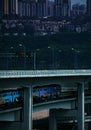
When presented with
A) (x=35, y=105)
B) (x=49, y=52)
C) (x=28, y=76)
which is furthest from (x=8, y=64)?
(x=49, y=52)

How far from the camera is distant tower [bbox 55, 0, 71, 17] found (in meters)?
127

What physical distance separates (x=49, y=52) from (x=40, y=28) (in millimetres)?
23777

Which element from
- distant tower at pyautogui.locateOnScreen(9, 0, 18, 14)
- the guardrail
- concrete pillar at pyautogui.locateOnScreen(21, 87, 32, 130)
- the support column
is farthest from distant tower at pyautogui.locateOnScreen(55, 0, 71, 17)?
concrete pillar at pyautogui.locateOnScreen(21, 87, 32, 130)

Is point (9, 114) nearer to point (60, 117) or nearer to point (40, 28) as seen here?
point (60, 117)

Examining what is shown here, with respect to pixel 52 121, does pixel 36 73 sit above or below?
above

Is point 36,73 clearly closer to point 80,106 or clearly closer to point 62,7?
point 80,106

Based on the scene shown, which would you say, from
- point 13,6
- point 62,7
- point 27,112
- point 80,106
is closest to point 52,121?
point 80,106

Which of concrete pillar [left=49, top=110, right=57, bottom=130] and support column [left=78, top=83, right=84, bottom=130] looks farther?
concrete pillar [left=49, top=110, right=57, bottom=130]

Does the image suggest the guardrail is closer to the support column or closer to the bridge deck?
the bridge deck

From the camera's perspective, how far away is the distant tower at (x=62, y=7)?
12725 cm

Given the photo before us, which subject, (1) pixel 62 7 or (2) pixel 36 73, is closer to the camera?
(2) pixel 36 73

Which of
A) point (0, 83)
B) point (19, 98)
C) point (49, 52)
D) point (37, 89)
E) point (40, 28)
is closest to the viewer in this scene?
point (0, 83)

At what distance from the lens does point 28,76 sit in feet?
119

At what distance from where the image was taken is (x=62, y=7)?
427 ft
